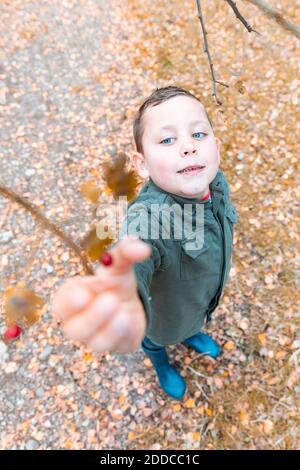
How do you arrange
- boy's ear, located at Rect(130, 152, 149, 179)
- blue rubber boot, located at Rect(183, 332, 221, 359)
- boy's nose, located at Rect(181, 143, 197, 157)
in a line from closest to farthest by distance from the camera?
boy's nose, located at Rect(181, 143, 197, 157), boy's ear, located at Rect(130, 152, 149, 179), blue rubber boot, located at Rect(183, 332, 221, 359)

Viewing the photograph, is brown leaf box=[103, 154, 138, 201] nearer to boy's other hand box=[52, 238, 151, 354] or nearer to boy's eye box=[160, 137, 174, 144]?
boy's other hand box=[52, 238, 151, 354]

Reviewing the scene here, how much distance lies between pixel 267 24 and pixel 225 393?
3.83 meters

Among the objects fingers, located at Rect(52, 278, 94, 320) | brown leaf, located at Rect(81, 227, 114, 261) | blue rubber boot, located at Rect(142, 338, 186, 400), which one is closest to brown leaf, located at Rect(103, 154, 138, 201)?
brown leaf, located at Rect(81, 227, 114, 261)

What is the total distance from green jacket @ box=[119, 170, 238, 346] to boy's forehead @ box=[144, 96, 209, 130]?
222 millimetres

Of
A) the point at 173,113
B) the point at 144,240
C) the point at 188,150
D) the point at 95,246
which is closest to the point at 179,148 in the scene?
the point at 188,150

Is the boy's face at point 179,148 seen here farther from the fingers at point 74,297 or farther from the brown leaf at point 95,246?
the fingers at point 74,297

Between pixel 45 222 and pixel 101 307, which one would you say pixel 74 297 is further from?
pixel 45 222

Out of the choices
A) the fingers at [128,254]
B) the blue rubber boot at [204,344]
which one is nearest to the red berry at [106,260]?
the fingers at [128,254]

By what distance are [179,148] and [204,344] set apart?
1566 mm

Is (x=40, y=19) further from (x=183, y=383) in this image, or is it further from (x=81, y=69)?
(x=183, y=383)

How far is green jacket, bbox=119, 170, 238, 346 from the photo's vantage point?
135cm

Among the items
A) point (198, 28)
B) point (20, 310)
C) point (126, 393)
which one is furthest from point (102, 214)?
point (198, 28)

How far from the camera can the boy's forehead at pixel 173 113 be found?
4.62 ft

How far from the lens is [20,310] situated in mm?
1085
